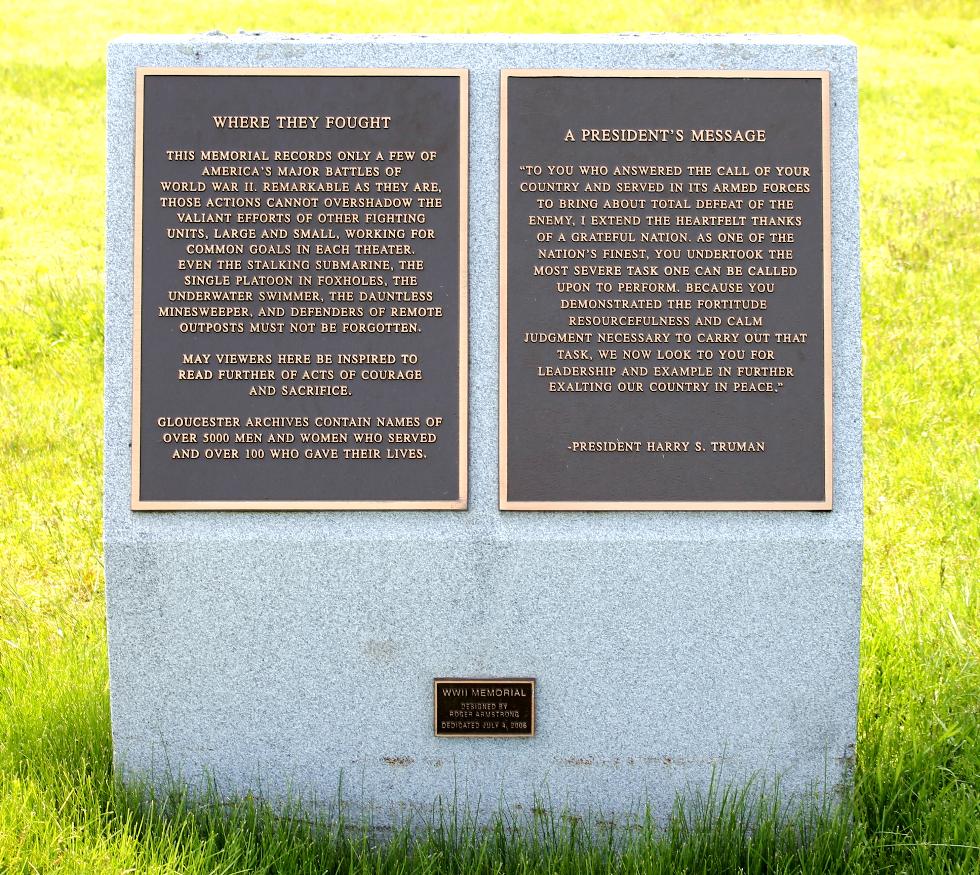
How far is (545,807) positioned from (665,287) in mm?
1909

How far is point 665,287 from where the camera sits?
3.80 meters

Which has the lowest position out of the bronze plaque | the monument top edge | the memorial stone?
the bronze plaque

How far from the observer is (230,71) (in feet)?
12.4

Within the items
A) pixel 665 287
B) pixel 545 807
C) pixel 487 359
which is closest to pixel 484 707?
pixel 545 807

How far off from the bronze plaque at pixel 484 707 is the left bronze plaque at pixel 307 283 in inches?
26.6

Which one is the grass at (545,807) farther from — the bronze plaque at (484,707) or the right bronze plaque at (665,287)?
the right bronze plaque at (665,287)

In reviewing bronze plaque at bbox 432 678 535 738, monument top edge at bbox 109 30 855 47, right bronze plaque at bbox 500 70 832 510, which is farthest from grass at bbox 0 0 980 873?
monument top edge at bbox 109 30 855 47

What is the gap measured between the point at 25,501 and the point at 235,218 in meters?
3.40

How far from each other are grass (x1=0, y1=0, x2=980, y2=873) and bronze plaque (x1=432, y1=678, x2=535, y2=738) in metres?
0.34

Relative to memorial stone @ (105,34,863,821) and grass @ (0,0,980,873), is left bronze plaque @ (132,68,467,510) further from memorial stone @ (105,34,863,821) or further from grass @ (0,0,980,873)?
grass @ (0,0,980,873)

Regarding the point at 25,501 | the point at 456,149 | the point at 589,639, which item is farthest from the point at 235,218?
the point at 25,501

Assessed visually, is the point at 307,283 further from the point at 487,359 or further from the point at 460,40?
the point at 460,40

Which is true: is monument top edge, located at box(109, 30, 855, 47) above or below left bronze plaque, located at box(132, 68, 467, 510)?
above

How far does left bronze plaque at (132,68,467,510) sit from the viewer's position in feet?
12.4
